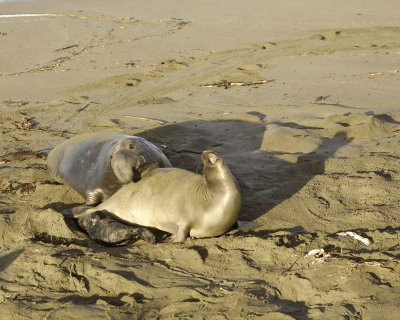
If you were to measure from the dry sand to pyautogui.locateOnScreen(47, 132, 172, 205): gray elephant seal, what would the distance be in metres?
0.19

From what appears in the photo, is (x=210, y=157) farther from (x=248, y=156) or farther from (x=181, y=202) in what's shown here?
(x=248, y=156)

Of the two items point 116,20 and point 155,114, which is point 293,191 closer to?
point 155,114

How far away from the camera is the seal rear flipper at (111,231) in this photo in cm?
462

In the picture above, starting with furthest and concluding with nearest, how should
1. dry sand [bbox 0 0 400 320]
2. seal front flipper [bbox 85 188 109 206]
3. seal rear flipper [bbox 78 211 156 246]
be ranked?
seal front flipper [bbox 85 188 109 206], seal rear flipper [bbox 78 211 156 246], dry sand [bbox 0 0 400 320]

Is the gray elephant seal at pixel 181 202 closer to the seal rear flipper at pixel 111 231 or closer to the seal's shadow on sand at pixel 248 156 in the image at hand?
the seal rear flipper at pixel 111 231

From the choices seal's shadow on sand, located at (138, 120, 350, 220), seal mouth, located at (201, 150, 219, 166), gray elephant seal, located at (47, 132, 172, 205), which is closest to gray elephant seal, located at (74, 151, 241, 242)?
seal mouth, located at (201, 150, 219, 166)

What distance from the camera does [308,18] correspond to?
13.6 meters

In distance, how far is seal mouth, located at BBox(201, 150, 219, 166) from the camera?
434 cm

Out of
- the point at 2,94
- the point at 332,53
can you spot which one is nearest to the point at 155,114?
the point at 2,94

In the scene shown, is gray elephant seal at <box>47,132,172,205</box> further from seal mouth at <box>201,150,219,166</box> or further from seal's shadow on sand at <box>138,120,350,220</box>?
seal mouth at <box>201,150,219,166</box>

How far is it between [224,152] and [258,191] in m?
1.14

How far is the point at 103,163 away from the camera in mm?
5379

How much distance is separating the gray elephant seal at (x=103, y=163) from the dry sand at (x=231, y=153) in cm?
19

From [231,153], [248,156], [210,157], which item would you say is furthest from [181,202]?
[231,153]
